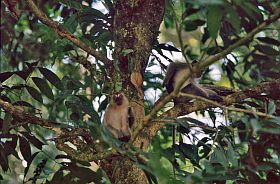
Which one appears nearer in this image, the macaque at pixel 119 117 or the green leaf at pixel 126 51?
the green leaf at pixel 126 51

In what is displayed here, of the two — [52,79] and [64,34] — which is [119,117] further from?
[64,34]

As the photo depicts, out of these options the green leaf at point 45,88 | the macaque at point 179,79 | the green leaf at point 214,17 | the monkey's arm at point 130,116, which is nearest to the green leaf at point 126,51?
the monkey's arm at point 130,116

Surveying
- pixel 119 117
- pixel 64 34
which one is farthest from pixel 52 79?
pixel 119 117

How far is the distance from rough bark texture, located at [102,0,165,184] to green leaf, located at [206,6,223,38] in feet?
3.12

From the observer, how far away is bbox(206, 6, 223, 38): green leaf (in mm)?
1952

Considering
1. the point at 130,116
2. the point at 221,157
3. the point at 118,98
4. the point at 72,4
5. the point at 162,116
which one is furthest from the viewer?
the point at 72,4

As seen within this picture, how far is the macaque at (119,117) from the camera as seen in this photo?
318cm

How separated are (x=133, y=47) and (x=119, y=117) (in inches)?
31.7

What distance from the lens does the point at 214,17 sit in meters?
2.00

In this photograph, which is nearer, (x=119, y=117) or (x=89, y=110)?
(x=89, y=110)

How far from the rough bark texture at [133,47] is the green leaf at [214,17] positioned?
0.95 metres

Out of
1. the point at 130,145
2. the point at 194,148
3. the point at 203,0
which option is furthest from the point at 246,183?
the point at 203,0

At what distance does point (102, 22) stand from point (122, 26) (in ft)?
1.83

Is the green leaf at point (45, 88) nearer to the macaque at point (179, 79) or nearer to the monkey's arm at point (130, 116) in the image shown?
the monkey's arm at point (130, 116)
